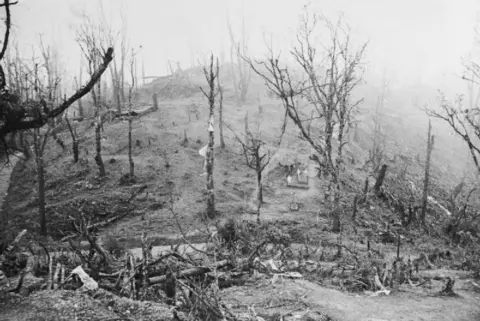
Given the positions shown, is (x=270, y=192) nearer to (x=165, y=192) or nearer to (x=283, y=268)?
(x=165, y=192)

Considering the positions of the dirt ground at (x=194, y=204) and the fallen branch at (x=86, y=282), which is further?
the dirt ground at (x=194, y=204)

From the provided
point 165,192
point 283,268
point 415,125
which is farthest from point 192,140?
point 415,125

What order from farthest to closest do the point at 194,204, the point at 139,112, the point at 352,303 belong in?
the point at 139,112, the point at 194,204, the point at 352,303

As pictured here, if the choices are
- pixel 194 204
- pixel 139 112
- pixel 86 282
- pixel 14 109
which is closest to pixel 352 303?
pixel 86 282

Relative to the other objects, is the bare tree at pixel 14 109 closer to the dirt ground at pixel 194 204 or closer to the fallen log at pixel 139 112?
the dirt ground at pixel 194 204

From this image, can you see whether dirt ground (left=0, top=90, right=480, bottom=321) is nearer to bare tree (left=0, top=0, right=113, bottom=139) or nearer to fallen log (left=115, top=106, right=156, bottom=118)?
fallen log (left=115, top=106, right=156, bottom=118)

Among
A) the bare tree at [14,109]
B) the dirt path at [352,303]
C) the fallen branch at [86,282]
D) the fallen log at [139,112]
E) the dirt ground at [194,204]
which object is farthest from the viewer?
the fallen log at [139,112]

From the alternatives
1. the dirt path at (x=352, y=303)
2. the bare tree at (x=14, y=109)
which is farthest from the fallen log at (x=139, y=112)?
the dirt path at (x=352, y=303)

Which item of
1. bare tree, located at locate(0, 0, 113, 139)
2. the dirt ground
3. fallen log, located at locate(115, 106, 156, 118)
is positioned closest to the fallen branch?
the dirt ground

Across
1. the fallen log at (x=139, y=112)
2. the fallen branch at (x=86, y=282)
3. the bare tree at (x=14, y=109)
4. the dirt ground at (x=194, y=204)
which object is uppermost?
the fallen log at (x=139, y=112)

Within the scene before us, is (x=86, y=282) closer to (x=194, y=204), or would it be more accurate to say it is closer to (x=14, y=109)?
(x=14, y=109)

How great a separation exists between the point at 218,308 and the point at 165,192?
15.6 meters

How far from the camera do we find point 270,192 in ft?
64.5

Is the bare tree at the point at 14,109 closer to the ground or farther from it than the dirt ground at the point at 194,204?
farther from it
